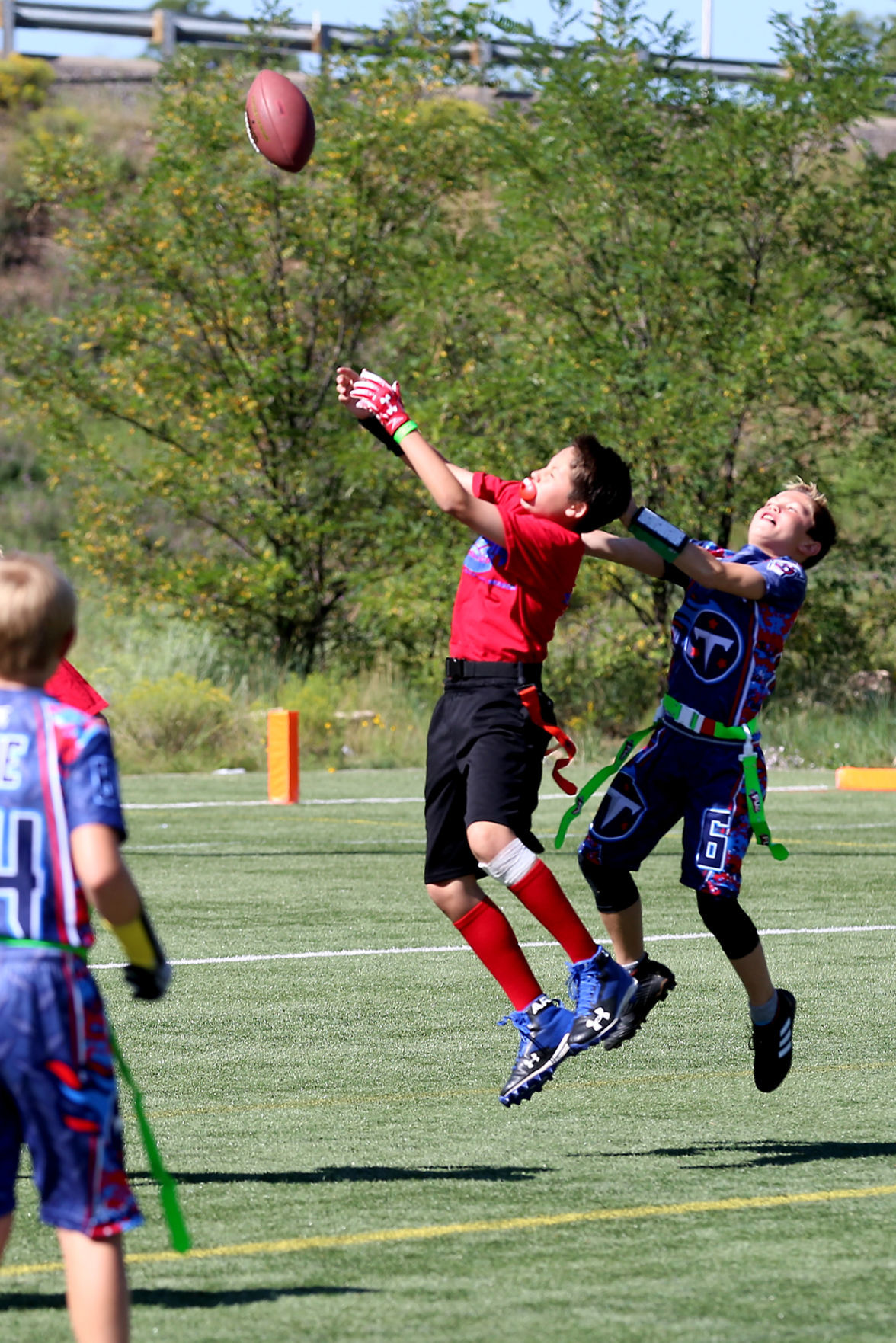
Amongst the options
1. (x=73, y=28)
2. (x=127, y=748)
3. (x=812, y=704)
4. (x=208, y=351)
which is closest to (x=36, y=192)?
(x=208, y=351)

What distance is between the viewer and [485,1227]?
5.00m

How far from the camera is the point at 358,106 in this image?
94.1 feet

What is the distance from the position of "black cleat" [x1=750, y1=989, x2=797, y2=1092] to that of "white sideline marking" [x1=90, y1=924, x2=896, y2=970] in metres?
3.59

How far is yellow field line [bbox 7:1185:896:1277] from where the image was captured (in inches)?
186

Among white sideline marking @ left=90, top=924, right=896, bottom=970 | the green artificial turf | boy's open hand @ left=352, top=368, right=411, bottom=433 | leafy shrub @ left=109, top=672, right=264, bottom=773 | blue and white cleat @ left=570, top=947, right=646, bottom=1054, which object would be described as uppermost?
boy's open hand @ left=352, top=368, right=411, bottom=433

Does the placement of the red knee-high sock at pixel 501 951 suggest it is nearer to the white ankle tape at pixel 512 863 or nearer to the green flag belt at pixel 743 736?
the white ankle tape at pixel 512 863

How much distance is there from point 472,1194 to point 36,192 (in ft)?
81.9

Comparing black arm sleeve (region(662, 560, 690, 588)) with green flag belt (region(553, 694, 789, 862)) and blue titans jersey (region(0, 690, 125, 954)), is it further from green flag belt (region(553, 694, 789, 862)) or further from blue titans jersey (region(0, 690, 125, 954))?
blue titans jersey (region(0, 690, 125, 954))

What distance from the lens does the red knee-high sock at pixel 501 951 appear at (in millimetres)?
6375

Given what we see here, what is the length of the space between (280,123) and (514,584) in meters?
5.00

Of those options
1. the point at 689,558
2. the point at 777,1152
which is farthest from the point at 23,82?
the point at 777,1152

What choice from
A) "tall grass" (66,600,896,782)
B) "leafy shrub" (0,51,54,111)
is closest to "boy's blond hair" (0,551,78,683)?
"tall grass" (66,600,896,782)

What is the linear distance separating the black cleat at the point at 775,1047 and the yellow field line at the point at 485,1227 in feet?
3.15

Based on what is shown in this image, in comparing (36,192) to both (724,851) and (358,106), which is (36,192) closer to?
(358,106)
